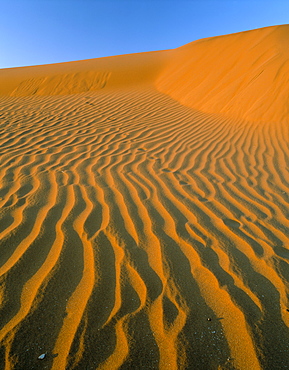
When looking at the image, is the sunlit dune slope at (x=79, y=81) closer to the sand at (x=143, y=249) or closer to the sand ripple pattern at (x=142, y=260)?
the sand at (x=143, y=249)

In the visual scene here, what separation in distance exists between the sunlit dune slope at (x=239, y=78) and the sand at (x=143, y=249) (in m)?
1.41

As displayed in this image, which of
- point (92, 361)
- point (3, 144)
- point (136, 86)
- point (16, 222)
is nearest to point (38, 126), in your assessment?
point (3, 144)

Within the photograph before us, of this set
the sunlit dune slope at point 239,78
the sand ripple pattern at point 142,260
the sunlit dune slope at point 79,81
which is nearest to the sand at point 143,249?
the sand ripple pattern at point 142,260

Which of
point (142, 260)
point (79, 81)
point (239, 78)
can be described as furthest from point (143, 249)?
point (79, 81)

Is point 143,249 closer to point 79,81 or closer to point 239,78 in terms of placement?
point 239,78

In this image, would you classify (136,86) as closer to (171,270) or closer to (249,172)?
(249,172)

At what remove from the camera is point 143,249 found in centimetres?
200

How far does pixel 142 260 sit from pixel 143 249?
13 centimetres

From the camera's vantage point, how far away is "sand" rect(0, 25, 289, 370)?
129 cm

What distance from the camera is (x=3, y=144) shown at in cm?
461

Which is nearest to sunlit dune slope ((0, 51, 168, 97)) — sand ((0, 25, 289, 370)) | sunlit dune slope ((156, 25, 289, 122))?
sunlit dune slope ((156, 25, 289, 122))

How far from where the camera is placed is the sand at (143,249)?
4.23 ft

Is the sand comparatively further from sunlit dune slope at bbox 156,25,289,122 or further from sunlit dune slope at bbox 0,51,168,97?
sunlit dune slope at bbox 0,51,168,97

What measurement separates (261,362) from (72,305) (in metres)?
1.06
